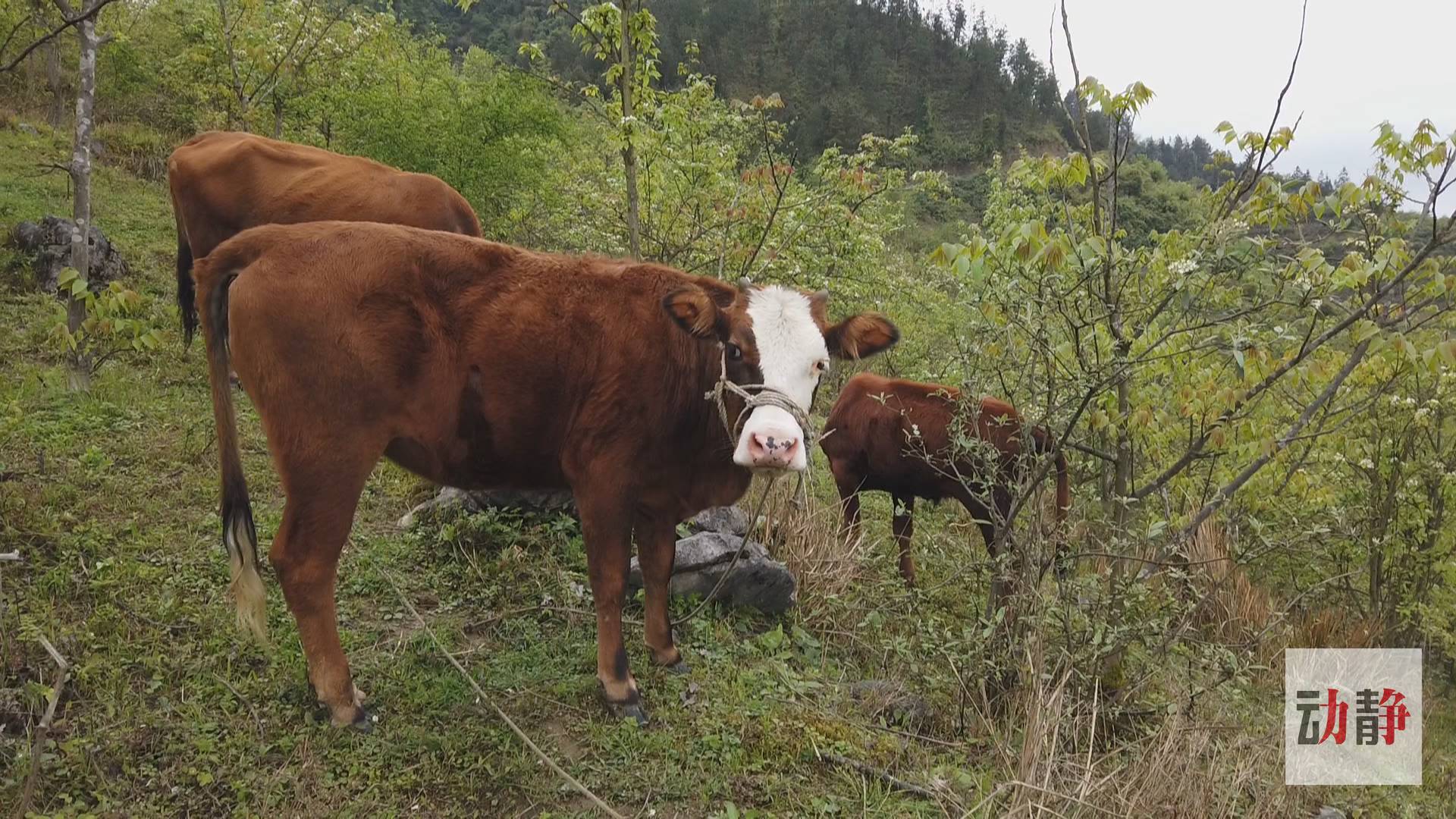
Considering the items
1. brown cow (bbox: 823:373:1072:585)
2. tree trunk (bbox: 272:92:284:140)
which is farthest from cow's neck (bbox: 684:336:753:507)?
tree trunk (bbox: 272:92:284:140)

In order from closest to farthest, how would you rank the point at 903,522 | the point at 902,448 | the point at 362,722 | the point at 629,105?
the point at 362,722, the point at 629,105, the point at 902,448, the point at 903,522

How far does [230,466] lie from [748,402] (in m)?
2.40

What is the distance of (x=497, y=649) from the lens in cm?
468

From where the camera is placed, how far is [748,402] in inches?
145

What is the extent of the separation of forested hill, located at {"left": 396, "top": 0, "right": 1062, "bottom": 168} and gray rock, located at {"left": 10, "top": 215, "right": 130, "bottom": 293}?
6159cm

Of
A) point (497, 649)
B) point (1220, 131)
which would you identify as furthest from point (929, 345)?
point (497, 649)

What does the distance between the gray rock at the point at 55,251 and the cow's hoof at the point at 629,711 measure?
983 cm

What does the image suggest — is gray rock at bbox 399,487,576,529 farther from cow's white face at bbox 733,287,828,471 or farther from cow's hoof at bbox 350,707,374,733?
cow's white face at bbox 733,287,828,471

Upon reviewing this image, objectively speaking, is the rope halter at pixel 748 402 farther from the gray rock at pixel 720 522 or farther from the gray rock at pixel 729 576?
the gray rock at pixel 720 522

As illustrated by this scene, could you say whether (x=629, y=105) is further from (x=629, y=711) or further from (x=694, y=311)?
(x=629, y=711)

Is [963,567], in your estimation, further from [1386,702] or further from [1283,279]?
[1386,702]

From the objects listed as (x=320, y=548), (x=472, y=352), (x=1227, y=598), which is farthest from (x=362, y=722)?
(x=1227, y=598)

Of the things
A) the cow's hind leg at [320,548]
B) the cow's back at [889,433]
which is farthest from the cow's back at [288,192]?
the cow's back at [889,433]

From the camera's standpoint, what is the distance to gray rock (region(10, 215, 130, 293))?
10492 millimetres
